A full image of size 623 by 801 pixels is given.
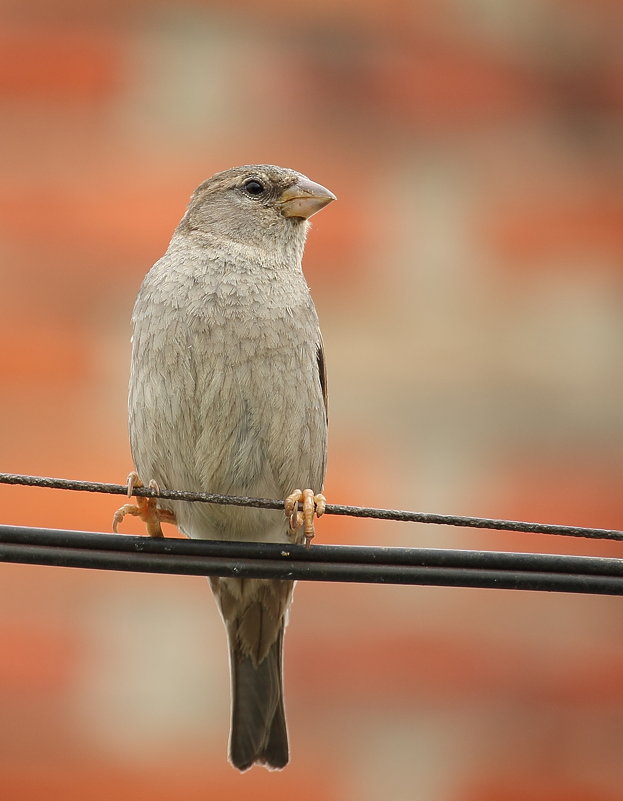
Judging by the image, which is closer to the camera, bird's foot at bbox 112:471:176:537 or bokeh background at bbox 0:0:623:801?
bird's foot at bbox 112:471:176:537

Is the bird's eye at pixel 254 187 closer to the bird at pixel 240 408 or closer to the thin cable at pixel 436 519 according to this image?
the bird at pixel 240 408

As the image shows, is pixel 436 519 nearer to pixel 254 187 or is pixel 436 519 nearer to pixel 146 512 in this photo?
pixel 146 512

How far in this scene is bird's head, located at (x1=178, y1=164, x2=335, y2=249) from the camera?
4035mm

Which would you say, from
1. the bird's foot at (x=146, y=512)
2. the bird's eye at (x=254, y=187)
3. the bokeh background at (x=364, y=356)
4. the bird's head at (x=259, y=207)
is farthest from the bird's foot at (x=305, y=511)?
the bokeh background at (x=364, y=356)

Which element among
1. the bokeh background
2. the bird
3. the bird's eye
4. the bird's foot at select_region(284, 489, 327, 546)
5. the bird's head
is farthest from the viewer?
the bokeh background

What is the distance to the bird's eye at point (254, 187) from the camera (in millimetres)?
4184

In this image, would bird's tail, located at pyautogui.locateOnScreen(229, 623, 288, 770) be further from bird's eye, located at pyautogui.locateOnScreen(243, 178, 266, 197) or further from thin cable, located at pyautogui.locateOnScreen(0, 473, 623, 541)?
thin cable, located at pyautogui.locateOnScreen(0, 473, 623, 541)

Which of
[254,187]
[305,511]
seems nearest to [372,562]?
[305,511]

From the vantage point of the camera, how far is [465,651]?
6855 millimetres

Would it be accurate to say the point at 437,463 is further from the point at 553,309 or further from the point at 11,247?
the point at 11,247

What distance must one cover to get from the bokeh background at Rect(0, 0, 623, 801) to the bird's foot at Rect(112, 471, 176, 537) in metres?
2.41

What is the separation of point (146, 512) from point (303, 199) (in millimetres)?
1094

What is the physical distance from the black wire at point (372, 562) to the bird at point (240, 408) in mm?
851

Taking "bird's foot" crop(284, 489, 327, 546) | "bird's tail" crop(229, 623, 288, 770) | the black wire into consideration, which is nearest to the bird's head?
"bird's foot" crop(284, 489, 327, 546)
